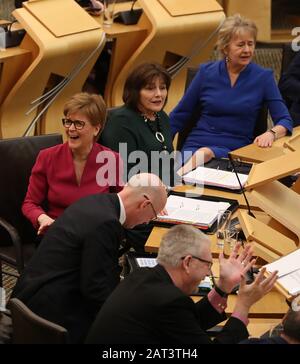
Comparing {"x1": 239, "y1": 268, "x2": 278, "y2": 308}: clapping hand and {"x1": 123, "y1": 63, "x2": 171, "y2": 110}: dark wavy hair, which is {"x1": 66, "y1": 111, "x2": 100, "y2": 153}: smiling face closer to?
{"x1": 123, "y1": 63, "x2": 171, "y2": 110}: dark wavy hair

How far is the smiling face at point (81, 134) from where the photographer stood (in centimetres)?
425

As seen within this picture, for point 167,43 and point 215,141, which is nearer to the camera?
point 215,141

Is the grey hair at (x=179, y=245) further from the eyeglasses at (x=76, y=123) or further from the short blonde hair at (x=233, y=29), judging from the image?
the short blonde hair at (x=233, y=29)

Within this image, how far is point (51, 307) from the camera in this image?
11.2 ft

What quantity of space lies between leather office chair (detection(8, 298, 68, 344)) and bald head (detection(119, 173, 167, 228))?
0.70 meters

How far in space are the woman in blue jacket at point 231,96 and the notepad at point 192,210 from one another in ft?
3.25

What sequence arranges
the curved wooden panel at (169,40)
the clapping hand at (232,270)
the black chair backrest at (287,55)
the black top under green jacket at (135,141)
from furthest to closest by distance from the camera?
the curved wooden panel at (169,40)
the black chair backrest at (287,55)
the black top under green jacket at (135,141)
the clapping hand at (232,270)

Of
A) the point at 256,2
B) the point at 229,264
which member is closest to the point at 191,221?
the point at 229,264

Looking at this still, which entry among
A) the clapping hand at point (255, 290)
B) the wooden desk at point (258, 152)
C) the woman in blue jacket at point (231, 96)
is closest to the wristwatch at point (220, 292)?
the clapping hand at point (255, 290)

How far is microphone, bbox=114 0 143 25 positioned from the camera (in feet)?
21.5

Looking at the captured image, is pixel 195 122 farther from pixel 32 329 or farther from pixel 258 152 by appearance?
pixel 32 329

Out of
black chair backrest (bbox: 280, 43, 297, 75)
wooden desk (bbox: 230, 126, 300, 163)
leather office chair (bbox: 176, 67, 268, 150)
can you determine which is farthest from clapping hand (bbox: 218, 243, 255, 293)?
black chair backrest (bbox: 280, 43, 297, 75)
